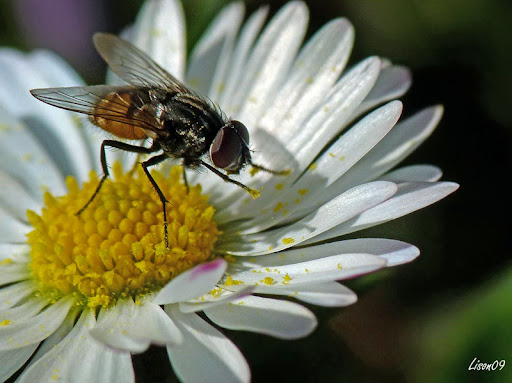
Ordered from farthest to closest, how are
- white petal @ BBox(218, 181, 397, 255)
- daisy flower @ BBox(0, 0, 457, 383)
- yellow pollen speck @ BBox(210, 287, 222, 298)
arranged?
yellow pollen speck @ BBox(210, 287, 222, 298) < white petal @ BBox(218, 181, 397, 255) < daisy flower @ BBox(0, 0, 457, 383)

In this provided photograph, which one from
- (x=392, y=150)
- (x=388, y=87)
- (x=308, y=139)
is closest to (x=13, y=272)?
(x=308, y=139)

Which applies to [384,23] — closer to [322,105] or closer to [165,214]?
[322,105]

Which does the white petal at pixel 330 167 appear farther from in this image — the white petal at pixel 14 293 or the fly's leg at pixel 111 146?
the white petal at pixel 14 293

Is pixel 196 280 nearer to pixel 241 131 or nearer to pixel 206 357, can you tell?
pixel 206 357

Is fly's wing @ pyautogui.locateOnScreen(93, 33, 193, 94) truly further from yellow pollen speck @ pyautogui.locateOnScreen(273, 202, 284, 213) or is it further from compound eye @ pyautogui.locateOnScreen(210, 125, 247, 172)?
yellow pollen speck @ pyautogui.locateOnScreen(273, 202, 284, 213)

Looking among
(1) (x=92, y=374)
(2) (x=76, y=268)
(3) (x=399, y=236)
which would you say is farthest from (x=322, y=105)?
(1) (x=92, y=374)

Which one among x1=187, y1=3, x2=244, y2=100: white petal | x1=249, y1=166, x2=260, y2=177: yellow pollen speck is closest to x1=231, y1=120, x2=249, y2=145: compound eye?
x1=249, y1=166, x2=260, y2=177: yellow pollen speck
